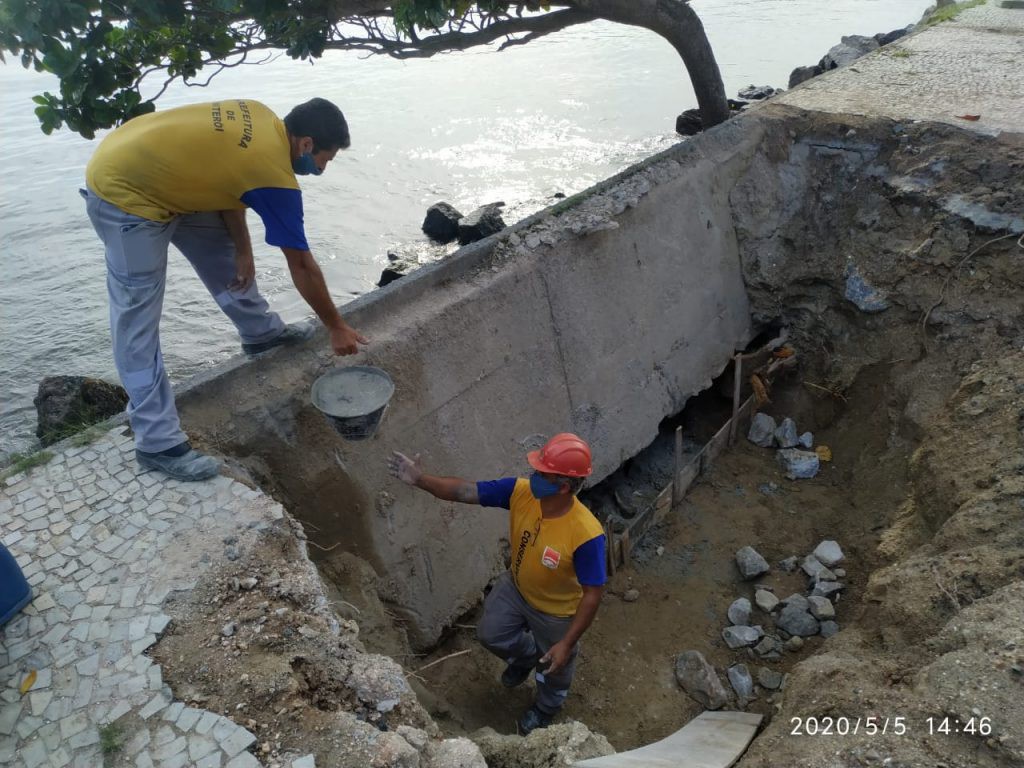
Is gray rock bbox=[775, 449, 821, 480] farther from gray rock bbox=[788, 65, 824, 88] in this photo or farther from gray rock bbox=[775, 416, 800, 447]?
gray rock bbox=[788, 65, 824, 88]

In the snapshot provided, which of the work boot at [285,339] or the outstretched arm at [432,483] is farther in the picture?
the work boot at [285,339]

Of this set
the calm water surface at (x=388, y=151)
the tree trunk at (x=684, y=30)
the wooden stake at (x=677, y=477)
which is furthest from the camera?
the calm water surface at (x=388, y=151)

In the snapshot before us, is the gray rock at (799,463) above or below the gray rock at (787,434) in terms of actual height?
below

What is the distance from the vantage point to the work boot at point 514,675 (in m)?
4.39

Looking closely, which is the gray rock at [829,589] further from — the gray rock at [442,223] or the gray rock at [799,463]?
the gray rock at [442,223]

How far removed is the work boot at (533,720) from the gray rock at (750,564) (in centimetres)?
197

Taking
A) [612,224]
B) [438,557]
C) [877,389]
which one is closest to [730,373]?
[877,389]

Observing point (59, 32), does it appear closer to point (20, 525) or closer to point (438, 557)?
point (20, 525)

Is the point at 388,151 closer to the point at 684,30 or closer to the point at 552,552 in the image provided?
the point at 684,30

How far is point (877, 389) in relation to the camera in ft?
20.2

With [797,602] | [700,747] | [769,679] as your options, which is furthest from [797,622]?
[700,747]

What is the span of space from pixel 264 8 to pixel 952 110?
19.0 ft

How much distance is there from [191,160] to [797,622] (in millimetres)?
4612

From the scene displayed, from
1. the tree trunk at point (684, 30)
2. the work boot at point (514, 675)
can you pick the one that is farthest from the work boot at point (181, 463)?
the tree trunk at point (684, 30)
